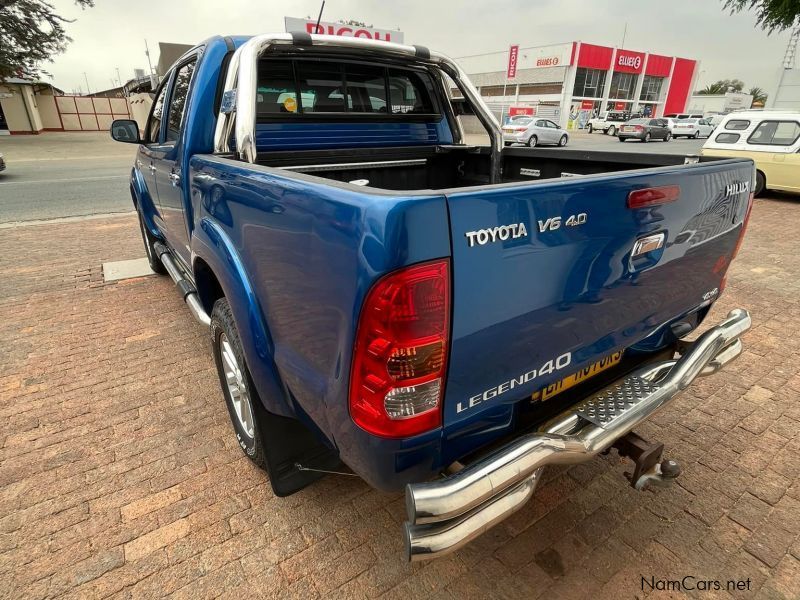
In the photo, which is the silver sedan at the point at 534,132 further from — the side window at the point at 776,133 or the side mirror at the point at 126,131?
the side mirror at the point at 126,131

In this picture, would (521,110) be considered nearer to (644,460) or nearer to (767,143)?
(767,143)

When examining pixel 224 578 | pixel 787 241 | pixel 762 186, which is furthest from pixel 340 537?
pixel 762 186

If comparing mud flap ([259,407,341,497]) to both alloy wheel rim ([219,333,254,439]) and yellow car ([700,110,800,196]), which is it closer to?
alloy wheel rim ([219,333,254,439])

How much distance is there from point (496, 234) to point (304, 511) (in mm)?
1674

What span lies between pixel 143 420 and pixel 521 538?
2.27 metres

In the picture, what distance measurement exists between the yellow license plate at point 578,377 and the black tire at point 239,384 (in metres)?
1.15

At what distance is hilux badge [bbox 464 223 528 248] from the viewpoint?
1243mm

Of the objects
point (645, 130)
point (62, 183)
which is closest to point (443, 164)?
point (62, 183)

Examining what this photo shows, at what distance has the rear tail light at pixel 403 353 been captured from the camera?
1.20 m

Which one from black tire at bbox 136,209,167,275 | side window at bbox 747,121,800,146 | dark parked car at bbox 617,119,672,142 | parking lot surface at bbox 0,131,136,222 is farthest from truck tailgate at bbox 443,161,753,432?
dark parked car at bbox 617,119,672,142

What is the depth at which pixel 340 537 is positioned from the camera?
208 cm

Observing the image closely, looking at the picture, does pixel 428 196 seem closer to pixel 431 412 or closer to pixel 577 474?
pixel 431 412

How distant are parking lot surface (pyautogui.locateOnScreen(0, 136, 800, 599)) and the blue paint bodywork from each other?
2.38 feet

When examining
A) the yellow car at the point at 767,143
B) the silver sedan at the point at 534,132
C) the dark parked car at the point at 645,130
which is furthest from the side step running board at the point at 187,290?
the dark parked car at the point at 645,130
